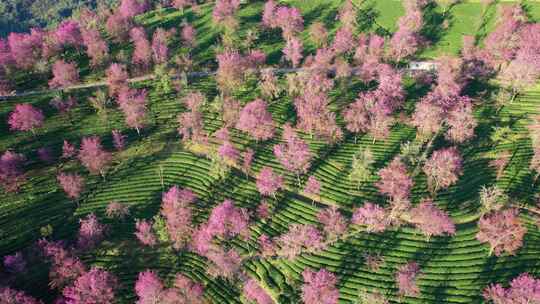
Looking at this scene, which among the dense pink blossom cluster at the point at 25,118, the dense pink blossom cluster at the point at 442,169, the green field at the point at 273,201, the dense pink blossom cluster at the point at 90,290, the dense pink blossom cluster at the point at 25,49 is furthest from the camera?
the dense pink blossom cluster at the point at 25,49

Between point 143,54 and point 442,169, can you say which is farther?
point 143,54

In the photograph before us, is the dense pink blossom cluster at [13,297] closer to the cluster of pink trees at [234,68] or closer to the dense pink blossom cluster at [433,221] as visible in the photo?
the dense pink blossom cluster at [433,221]

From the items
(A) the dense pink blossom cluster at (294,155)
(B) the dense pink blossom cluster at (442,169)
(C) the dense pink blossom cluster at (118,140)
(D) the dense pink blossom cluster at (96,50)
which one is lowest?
(C) the dense pink blossom cluster at (118,140)

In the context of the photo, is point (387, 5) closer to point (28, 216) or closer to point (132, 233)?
→ point (132, 233)

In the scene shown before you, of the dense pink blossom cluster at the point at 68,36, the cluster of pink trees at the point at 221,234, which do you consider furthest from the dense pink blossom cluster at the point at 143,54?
the cluster of pink trees at the point at 221,234

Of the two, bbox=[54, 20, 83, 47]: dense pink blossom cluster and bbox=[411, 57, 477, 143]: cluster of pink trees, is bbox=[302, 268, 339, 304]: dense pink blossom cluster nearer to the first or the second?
bbox=[411, 57, 477, 143]: cluster of pink trees

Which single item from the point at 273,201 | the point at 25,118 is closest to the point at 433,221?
the point at 273,201

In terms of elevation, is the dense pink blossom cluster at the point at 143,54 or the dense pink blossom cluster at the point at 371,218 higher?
the dense pink blossom cluster at the point at 143,54

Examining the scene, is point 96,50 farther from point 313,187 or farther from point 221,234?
point 313,187

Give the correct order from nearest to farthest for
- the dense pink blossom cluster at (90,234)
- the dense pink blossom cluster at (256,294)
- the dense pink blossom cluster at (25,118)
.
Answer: the dense pink blossom cluster at (256,294)
the dense pink blossom cluster at (90,234)
the dense pink blossom cluster at (25,118)

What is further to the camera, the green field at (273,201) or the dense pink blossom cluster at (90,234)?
the dense pink blossom cluster at (90,234)
